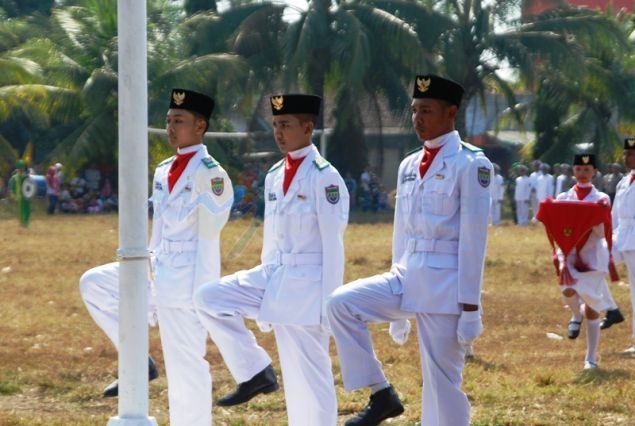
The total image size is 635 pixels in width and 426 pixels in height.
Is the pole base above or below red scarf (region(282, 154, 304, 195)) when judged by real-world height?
below

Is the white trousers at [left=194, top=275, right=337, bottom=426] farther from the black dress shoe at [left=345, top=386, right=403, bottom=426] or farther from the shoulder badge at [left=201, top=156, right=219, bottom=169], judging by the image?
the black dress shoe at [left=345, top=386, right=403, bottom=426]

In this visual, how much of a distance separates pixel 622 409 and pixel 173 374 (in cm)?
312

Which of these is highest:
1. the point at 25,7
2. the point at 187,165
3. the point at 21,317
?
the point at 25,7

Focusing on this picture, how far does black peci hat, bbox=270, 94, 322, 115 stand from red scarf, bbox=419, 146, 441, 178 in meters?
0.98

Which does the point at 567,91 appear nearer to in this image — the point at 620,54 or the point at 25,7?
the point at 620,54

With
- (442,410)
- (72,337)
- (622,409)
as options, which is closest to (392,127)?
(72,337)

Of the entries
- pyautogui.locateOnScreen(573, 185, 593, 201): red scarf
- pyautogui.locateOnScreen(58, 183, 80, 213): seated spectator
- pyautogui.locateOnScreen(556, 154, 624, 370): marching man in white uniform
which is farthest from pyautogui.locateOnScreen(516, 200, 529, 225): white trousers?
pyautogui.locateOnScreen(573, 185, 593, 201): red scarf

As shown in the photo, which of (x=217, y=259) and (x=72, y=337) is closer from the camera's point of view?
(x=217, y=259)

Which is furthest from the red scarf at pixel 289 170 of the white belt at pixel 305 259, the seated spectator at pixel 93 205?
the seated spectator at pixel 93 205

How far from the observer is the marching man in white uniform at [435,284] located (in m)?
6.60

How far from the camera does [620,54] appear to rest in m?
41.2

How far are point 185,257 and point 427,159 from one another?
75.1 inches

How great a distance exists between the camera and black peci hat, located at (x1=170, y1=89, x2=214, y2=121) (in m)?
8.16

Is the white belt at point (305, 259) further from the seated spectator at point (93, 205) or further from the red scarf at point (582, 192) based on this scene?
the seated spectator at point (93, 205)
